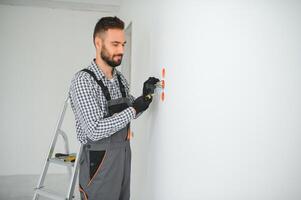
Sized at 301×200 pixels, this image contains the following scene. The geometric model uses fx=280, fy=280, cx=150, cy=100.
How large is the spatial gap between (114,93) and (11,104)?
109 inches

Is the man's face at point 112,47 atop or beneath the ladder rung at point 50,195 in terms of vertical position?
atop

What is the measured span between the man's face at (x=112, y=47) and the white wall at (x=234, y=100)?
14.4 inches

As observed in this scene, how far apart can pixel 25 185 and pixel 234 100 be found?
11.8ft

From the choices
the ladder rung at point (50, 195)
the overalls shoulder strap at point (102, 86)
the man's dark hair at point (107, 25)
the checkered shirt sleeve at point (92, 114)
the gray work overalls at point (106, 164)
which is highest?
the man's dark hair at point (107, 25)

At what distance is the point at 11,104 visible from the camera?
152 inches

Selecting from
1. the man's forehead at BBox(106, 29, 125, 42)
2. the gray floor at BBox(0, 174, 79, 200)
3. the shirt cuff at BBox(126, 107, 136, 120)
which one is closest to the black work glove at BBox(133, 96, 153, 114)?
the shirt cuff at BBox(126, 107, 136, 120)

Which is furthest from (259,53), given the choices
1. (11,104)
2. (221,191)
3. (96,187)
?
(11,104)

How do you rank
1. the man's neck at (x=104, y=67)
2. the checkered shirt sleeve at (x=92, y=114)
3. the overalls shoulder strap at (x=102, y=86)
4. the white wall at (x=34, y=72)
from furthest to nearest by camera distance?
the white wall at (x=34, y=72)
the man's neck at (x=104, y=67)
the overalls shoulder strap at (x=102, y=86)
the checkered shirt sleeve at (x=92, y=114)

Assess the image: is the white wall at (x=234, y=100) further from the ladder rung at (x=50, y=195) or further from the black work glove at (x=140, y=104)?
the ladder rung at (x=50, y=195)

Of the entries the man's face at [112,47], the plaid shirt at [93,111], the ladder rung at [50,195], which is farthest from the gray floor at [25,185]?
the man's face at [112,47]

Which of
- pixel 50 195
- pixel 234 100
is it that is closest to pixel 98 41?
pixel 234 100

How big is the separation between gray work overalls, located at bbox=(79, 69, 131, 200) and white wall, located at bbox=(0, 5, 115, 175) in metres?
2.54

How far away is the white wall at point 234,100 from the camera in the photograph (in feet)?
2.64

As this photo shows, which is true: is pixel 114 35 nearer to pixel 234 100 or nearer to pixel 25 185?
pixel 234 100
